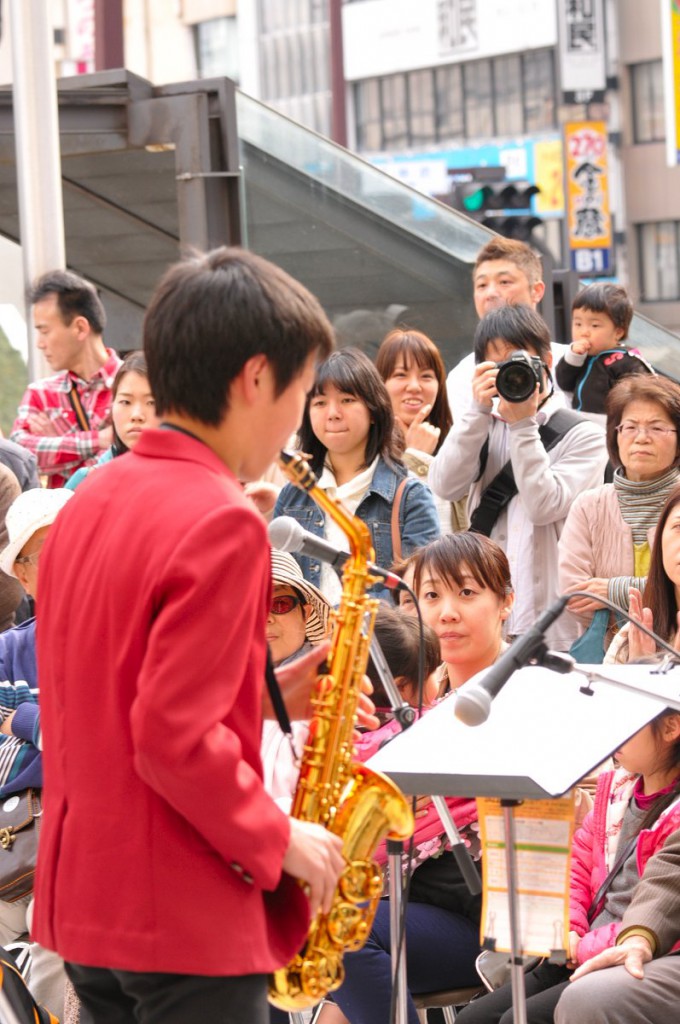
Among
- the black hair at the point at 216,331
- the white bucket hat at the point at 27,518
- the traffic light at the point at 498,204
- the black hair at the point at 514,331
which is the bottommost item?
the white bucket hat at the point at 27,518

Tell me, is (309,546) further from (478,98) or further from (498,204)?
(478,98)

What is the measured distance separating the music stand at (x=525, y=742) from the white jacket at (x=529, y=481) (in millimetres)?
2120

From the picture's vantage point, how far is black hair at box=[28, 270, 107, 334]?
21.0 ft

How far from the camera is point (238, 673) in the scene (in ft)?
6.79

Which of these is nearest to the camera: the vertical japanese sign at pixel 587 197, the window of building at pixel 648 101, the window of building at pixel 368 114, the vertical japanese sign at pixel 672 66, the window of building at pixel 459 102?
the vertical japanese sign at pixel 672 66

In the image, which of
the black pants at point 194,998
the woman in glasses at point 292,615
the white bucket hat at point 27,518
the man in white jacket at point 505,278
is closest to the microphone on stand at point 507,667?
the black pants at point 194,998

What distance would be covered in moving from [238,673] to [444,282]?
679cm

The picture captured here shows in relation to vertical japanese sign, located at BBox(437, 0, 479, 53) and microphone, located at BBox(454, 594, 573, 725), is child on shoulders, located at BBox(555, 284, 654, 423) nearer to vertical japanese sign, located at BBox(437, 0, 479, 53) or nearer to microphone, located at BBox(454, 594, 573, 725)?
microphone, located at BBox(454, 594, 573, 725)

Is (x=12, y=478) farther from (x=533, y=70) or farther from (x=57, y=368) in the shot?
(x=533, y=70)

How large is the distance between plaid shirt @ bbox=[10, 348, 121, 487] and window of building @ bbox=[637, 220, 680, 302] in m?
33.0

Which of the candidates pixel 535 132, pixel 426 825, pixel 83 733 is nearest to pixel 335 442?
pixel 426 825

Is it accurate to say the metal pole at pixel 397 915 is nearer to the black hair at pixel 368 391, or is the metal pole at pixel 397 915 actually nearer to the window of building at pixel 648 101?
the black hair at pixel 368 391

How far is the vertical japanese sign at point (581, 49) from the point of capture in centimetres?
3597

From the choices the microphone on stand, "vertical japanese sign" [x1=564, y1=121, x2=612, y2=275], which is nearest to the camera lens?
the microphone on stand
